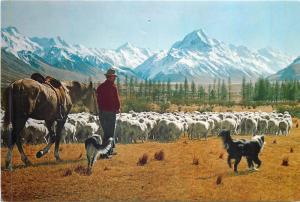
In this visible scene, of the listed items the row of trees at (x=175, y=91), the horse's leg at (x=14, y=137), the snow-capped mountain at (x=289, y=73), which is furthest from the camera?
the snow-capped mountain at (x=289, y=73)

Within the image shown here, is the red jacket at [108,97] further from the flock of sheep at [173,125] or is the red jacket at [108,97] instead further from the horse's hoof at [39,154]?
the horse's hoof at [39,154]

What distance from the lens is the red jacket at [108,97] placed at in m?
10.8

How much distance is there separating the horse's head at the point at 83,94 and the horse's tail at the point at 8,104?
1467 millimetres

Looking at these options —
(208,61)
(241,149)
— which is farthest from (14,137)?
(241,149)

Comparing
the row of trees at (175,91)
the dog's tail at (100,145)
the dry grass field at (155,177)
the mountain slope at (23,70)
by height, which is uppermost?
the mountain slope at (23,70)

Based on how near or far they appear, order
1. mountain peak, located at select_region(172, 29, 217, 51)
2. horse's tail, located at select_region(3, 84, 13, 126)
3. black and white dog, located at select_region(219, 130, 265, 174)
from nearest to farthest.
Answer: horse's tail, located at select_region(3, 84, 13, 126), black and white dog, located at select_region(219, 130, 265, 174), mountain peak, located at select_region(172, 29, 217, 51)

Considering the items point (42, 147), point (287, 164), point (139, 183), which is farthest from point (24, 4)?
point (287, 164)

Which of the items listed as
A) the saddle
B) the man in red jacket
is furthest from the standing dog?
the saddle

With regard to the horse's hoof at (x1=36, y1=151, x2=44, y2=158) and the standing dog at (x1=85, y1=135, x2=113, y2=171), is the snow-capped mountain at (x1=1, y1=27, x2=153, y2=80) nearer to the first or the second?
the standing dog at (x1=85, y1=135, x2=113, y2=171)

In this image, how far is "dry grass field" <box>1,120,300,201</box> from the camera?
1002 centimetres

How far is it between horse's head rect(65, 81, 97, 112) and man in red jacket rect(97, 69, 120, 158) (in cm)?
16

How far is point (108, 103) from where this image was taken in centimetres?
1098

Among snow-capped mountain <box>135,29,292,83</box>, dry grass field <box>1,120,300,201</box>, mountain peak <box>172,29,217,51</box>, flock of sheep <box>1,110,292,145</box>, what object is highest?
mountain peak <box>172,29,217,51</box>

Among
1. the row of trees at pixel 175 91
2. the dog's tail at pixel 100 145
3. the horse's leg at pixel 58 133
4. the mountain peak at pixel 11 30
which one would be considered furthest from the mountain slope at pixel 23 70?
the dog's tail at pixel 100 145
